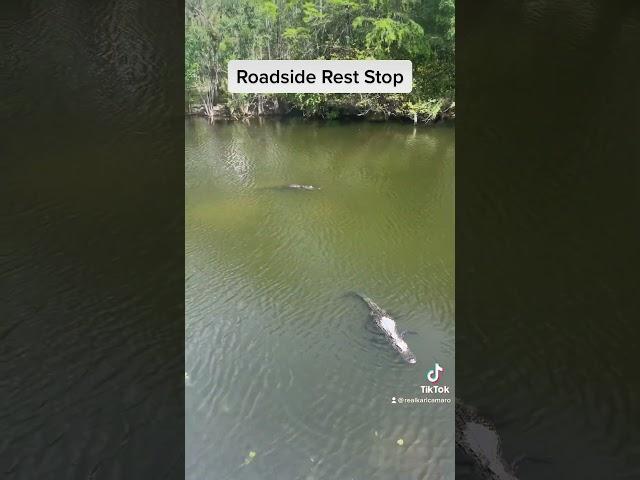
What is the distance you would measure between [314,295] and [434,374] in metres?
0.47

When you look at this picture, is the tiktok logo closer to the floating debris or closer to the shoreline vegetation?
the floating debris

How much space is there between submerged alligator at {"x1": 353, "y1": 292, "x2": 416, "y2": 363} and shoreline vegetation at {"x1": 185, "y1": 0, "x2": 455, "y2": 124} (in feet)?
2.29

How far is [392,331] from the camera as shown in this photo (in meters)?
1.47

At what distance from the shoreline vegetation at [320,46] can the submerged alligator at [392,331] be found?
0.70 meters

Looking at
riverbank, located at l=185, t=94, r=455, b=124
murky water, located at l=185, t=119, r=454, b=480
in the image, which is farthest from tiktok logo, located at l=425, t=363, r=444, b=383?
riverbank, located at l=185, t=94, r=455, b=124
